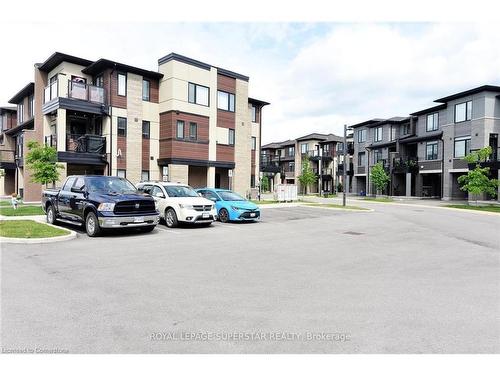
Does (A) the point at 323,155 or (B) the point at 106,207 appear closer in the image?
(B) the point at 106,207

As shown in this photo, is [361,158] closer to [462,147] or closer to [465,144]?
[462,147]

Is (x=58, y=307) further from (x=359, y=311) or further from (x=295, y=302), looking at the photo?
(x=359, y=311)

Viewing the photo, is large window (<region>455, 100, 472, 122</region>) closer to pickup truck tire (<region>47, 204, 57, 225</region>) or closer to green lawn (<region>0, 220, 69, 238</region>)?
pickup truck tire (<region>47, 204, 57, 225</region>)

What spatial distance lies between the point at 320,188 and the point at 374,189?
46.5ft

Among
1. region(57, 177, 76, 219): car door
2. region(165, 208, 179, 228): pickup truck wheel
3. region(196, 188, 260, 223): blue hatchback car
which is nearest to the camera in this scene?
region(57, 177, 76, 219): car door

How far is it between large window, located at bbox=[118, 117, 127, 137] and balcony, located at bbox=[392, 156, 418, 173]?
35223 millimetres

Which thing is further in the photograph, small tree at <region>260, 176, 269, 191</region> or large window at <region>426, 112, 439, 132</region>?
small tree at <region>260, 176, 269, 191</region>

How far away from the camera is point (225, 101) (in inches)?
1151

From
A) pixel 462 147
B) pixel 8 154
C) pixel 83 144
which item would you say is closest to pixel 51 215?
pixel 83 144

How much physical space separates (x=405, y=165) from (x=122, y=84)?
35855 mm

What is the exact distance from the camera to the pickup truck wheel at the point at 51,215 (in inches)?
550

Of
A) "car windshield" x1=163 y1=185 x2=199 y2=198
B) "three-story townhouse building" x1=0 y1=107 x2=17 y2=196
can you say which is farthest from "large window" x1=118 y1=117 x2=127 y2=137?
"three-story townhouse building" x1=0 y1=107 x2=17 y2=196

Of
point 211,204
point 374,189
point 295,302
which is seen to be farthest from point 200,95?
point 374,189

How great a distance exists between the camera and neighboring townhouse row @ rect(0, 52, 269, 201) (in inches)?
931
